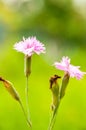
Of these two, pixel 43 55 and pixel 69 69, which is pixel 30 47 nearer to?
pixel 69 69

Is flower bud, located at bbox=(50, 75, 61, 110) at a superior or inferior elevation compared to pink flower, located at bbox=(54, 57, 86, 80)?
inferior

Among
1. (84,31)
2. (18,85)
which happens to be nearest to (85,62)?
(18,85)

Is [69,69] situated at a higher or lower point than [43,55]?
lower

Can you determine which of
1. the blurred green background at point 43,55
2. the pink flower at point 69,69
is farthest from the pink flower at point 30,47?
the blurred green background at point 43,55

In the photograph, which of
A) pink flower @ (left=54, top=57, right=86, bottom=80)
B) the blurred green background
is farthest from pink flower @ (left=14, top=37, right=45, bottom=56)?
the blurred green background

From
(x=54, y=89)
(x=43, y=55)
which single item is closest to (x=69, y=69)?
(x=54, y=89)

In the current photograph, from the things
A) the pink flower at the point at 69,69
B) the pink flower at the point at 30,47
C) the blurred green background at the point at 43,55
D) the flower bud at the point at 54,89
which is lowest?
the flower bud at the point at 54,89

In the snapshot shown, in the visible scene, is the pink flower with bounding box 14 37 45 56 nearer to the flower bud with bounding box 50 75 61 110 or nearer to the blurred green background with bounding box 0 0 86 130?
the flower bud with bounding box 50 75 61 110

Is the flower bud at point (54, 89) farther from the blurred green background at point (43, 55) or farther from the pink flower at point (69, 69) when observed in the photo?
the blurred green background at point (43, 55)
